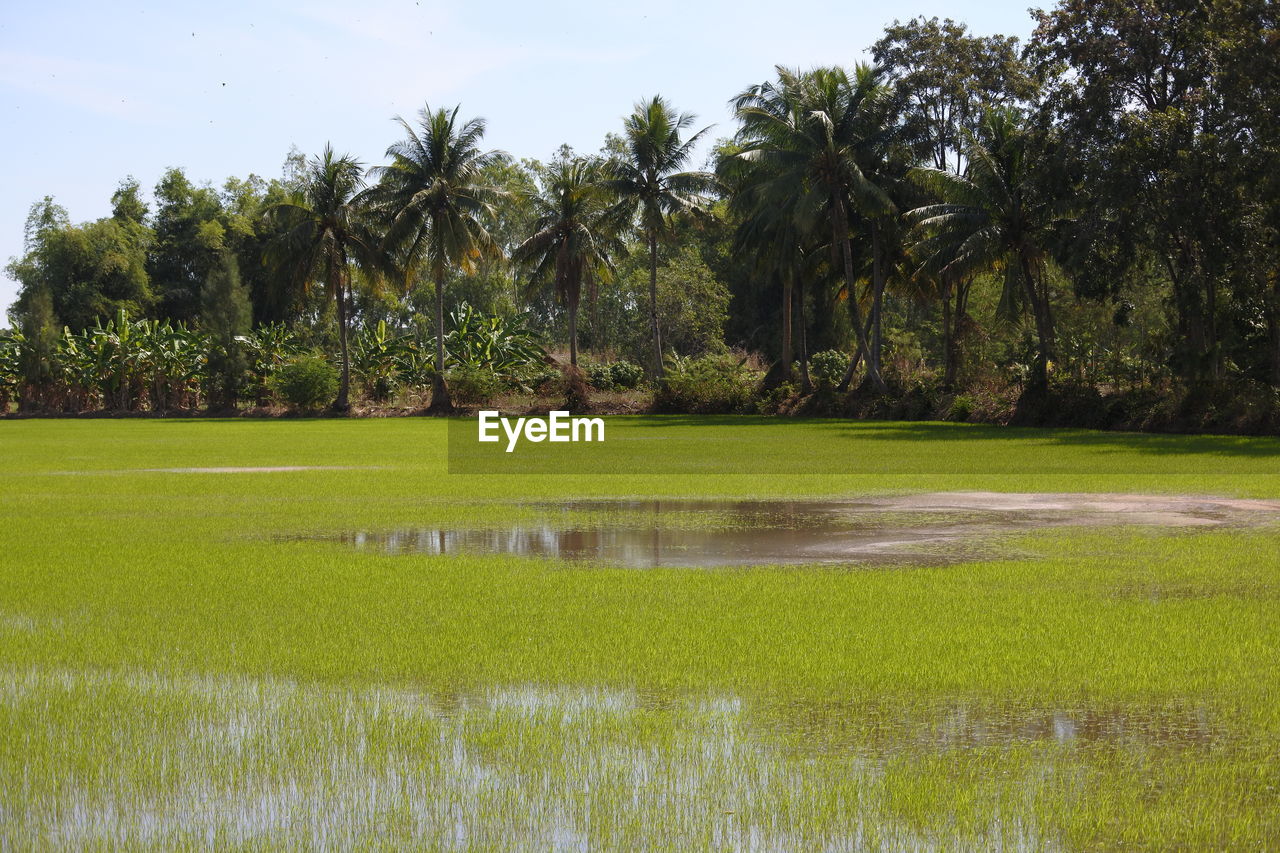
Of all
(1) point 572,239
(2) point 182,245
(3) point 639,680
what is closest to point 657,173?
(1) point 572,239

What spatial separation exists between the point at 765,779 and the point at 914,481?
14.4 metres

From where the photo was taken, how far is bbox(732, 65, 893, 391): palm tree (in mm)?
43531

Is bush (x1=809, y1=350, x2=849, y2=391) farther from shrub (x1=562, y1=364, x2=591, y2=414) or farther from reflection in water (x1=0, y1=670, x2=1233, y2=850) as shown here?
reflection in water (x1=0, y1=670, x2=1233, y2=850)

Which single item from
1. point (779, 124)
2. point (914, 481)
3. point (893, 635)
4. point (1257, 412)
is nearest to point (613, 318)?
point (779, 124)

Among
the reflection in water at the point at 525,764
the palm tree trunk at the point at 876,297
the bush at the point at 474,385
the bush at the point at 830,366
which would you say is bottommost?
the reflection in water at the point at 525,764

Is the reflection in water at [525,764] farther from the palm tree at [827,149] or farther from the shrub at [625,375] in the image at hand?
the shrub at [625,375]

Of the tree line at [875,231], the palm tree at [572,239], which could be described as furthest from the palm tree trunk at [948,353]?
the palm tree at [572,239]

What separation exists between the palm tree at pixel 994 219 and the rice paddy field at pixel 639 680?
23.0 meters

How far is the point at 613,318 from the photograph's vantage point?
251ft

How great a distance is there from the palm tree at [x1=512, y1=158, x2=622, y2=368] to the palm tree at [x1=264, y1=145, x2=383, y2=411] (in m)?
6.74

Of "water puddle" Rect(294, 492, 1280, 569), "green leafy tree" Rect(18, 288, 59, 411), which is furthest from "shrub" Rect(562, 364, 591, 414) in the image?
"water puddle" Rect(294, 492, 1280, 569)

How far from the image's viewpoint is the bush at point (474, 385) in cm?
5250

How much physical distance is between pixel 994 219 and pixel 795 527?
27.3m

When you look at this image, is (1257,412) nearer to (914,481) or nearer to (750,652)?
(914,481)
